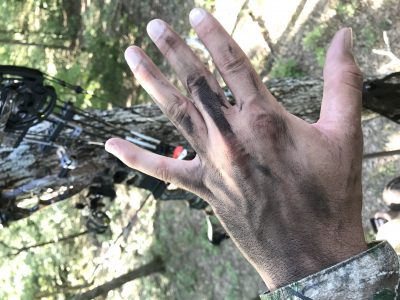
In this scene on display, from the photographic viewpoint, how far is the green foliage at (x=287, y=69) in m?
6.11

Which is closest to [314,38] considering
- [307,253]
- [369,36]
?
[369,36]

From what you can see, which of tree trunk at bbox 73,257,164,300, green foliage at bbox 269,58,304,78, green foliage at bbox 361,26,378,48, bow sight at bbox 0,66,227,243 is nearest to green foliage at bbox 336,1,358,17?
green foliage at bbox 361,26,378,48

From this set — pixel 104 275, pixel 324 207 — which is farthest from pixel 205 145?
pixel 104 275

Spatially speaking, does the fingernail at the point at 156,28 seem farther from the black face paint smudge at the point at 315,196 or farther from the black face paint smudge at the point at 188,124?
the black face paint smudge at the point at 315,196

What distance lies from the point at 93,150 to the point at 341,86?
2.73 m

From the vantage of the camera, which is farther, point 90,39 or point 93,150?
point 90,39

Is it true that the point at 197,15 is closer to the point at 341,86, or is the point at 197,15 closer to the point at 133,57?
the point at 133,57

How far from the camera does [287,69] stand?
20.3 feet

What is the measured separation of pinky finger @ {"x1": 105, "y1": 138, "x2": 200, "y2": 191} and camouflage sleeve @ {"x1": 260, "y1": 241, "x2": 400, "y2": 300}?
0.37 m

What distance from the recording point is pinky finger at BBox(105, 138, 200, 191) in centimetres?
127

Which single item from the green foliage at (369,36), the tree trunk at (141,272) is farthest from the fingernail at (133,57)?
the tree trunk at (141,272)

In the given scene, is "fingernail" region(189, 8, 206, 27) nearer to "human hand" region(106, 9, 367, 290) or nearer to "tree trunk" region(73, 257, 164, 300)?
"human hand" region(106, 9, 367, 290)

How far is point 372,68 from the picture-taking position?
527 centimetres

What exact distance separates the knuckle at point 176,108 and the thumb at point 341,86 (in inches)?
13.9
